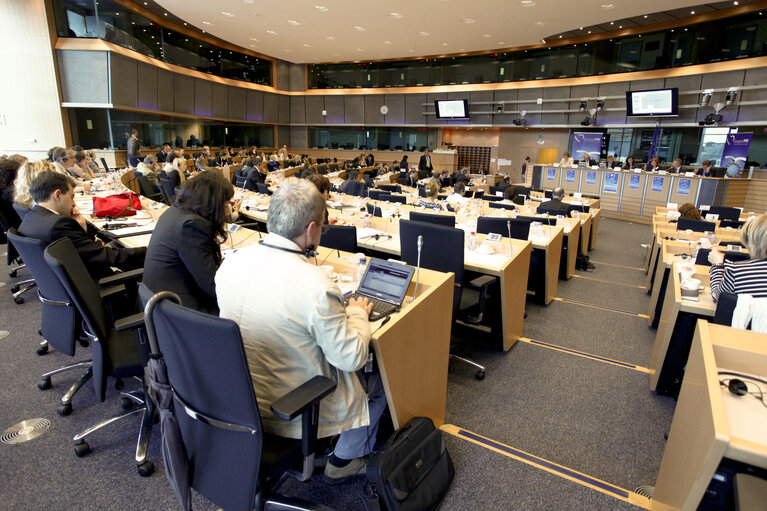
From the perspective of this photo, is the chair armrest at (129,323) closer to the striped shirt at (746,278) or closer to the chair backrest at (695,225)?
the striped shirt at (746,278)

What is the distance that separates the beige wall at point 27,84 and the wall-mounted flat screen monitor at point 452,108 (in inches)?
476

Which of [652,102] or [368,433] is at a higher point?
[652,102]

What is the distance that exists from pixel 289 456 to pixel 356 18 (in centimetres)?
1114

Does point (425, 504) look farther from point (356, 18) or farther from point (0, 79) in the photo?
point (0, 79)

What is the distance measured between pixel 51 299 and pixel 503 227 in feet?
11.4

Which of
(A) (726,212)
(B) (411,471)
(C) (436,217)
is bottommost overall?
(B) (411,471)

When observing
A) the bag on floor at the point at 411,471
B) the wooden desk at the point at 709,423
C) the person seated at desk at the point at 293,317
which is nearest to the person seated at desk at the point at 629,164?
the wooden desk at the point at 709,423

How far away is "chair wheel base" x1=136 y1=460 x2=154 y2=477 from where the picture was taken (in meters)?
1.96

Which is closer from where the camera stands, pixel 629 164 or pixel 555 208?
pixel 555 208

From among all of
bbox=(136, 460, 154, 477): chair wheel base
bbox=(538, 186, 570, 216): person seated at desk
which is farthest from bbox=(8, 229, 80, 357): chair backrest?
bbox=(538, 186, 570, 216): person seated at desk

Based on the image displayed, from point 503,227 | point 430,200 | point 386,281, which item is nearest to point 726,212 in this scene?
point 430,200

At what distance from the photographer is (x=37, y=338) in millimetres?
3240

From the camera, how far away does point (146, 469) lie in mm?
1956

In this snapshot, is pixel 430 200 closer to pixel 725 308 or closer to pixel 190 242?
pixel 725 308
